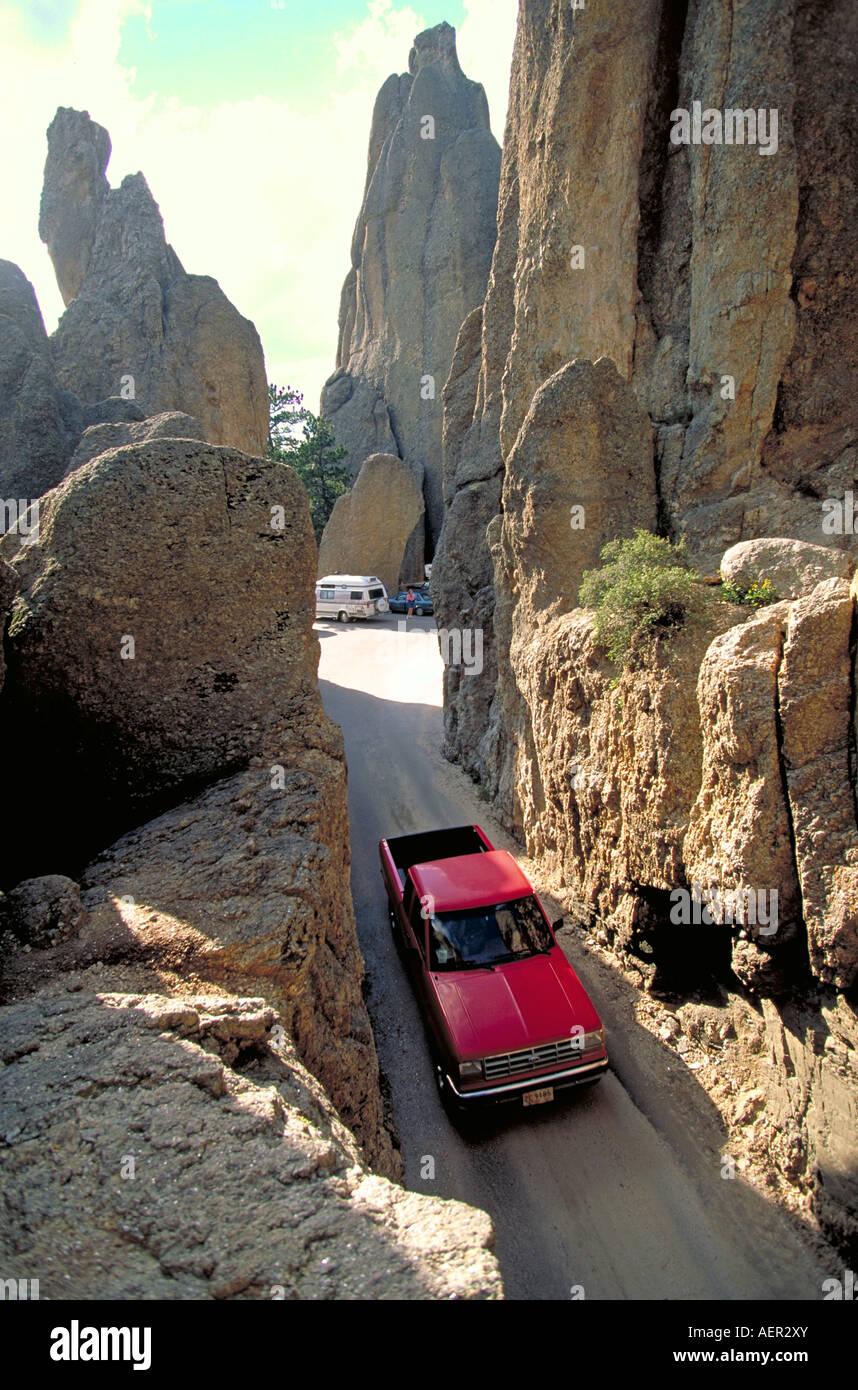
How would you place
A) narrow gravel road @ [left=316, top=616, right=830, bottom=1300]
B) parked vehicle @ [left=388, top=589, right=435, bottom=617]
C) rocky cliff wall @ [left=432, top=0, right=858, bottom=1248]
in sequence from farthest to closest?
parked vehicle @ [left=388, top=589, right=435, bottom=617], rocky cliff wall @ [left=432, top=0, right=858, bottom=1248], narrow gravel road @ [left=316, top=616, right=830, bottom=1300]

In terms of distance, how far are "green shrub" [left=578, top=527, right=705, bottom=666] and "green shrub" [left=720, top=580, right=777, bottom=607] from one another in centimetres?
29

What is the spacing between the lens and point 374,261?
44.8m

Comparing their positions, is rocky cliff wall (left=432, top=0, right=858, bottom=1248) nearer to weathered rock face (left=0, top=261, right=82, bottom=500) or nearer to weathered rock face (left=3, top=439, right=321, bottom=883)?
weathered rock face (left=3, top=439, right=321, bottom=883)

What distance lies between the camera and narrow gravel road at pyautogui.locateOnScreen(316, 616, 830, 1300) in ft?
18.5

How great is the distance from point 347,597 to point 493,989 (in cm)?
2820

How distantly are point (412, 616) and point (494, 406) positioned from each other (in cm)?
2005

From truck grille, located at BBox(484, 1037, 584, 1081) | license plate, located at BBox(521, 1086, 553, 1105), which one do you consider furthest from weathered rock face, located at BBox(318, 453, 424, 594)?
license plate, located at BBox(521, 1086, 553, 1105)

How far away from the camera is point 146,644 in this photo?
6.63 metres

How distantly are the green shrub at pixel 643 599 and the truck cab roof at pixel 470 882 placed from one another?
284cm

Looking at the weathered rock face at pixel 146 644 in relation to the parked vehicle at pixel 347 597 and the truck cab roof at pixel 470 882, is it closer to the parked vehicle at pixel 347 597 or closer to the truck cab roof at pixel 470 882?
the truck cab roof at pixel 470 882

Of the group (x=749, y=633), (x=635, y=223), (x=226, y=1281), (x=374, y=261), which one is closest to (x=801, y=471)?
(x=635, y=223)
